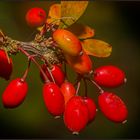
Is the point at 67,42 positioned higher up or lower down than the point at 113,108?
higher up

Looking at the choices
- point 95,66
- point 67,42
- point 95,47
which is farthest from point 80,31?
point 95,66

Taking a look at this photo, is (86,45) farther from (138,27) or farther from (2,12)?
(138,27)

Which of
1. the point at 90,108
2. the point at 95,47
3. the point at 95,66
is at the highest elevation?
the point at 95,47

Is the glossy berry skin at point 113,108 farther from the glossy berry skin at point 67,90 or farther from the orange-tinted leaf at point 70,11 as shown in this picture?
the orange-tinted leaf at point 70,11

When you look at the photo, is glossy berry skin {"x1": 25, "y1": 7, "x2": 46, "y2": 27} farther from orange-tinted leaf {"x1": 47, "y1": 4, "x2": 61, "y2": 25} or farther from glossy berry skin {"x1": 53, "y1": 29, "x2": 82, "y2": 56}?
glossy berry skin {"x1": 53, "y1": 29, "x2": 82, "y2": 56}

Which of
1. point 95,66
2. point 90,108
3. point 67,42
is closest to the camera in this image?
point 67,42

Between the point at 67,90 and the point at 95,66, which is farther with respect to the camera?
the point at 95,66

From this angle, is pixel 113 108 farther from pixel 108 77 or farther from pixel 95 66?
pixel 95 66

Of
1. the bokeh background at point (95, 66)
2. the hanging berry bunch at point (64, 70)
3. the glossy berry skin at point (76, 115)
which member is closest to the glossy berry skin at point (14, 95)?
the hanging berry bunch at point (64, 70)
